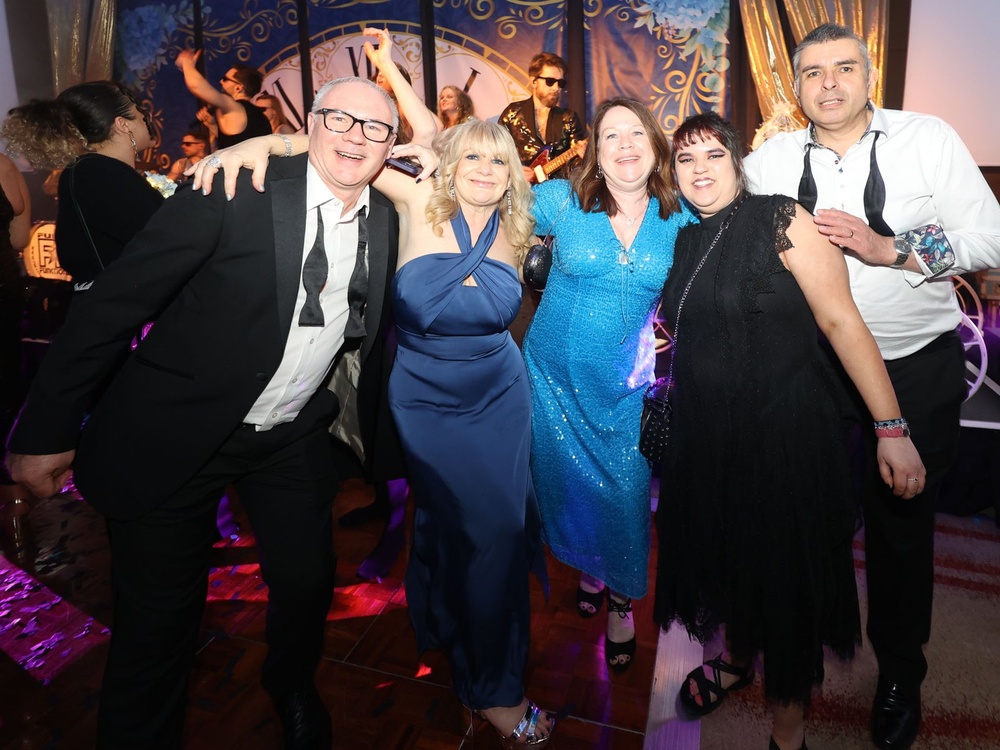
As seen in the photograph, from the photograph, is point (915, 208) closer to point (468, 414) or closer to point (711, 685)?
point (468, 414)

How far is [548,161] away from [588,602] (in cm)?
353

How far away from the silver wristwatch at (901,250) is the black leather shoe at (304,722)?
74.3 inches

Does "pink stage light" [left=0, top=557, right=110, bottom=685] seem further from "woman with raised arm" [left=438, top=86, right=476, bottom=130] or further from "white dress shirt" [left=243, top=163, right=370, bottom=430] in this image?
"woman with raised arm" [left=438, top=86, right=476, bottom=130]

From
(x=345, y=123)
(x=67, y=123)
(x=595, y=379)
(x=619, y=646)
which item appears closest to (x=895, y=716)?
(x=619, y=646)

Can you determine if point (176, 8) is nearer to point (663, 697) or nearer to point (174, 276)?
point (174, 276)

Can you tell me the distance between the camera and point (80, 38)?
7.60 m

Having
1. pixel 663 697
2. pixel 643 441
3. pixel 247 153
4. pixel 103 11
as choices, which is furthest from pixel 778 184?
pixel 103 11

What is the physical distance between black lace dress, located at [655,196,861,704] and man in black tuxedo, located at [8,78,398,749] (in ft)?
2.88

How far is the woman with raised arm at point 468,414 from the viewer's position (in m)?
1.78

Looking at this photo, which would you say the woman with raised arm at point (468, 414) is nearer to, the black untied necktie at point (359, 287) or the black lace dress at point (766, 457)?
the black untied necktie at point (359, 287)

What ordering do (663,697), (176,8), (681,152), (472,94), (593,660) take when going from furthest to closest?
(176,8) < (472,94) < (593,660) < (663,697) < (681,152)

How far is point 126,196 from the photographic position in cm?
206

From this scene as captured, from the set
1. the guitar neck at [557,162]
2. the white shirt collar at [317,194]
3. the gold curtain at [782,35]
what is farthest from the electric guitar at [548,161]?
the white shirt collar at [317,194]

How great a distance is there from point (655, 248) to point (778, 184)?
37cm
